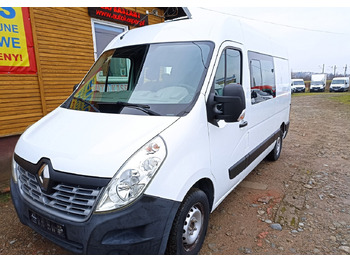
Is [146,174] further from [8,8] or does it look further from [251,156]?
[8,8]

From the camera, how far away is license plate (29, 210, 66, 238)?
73.5 inches

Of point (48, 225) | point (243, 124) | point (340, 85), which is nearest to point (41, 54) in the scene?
point (48, 225)

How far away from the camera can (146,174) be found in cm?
181

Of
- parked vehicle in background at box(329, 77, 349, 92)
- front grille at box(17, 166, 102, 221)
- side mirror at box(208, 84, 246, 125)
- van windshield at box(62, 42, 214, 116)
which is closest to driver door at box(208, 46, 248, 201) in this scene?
side mirror at box(208, 84, 246, 125)

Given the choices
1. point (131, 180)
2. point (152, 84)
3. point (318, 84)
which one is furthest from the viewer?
point (318, 84)

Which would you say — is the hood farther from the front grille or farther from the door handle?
the door handle

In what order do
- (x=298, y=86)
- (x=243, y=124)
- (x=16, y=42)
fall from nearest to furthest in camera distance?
(x=243, y=124), (x=16, y=42), (x=298, y=86)

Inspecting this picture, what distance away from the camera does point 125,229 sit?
1796 mm

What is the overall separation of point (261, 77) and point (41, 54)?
→ 4339mm

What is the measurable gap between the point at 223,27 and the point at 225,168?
1.56 m

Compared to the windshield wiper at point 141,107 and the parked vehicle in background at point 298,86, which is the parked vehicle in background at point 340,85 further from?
the windshield wiper at point 141,107

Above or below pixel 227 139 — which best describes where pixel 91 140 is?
above

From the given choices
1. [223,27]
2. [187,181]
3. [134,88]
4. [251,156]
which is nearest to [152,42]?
[134,88]

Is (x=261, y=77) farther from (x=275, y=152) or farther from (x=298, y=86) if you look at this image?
(x=298, y=86)
